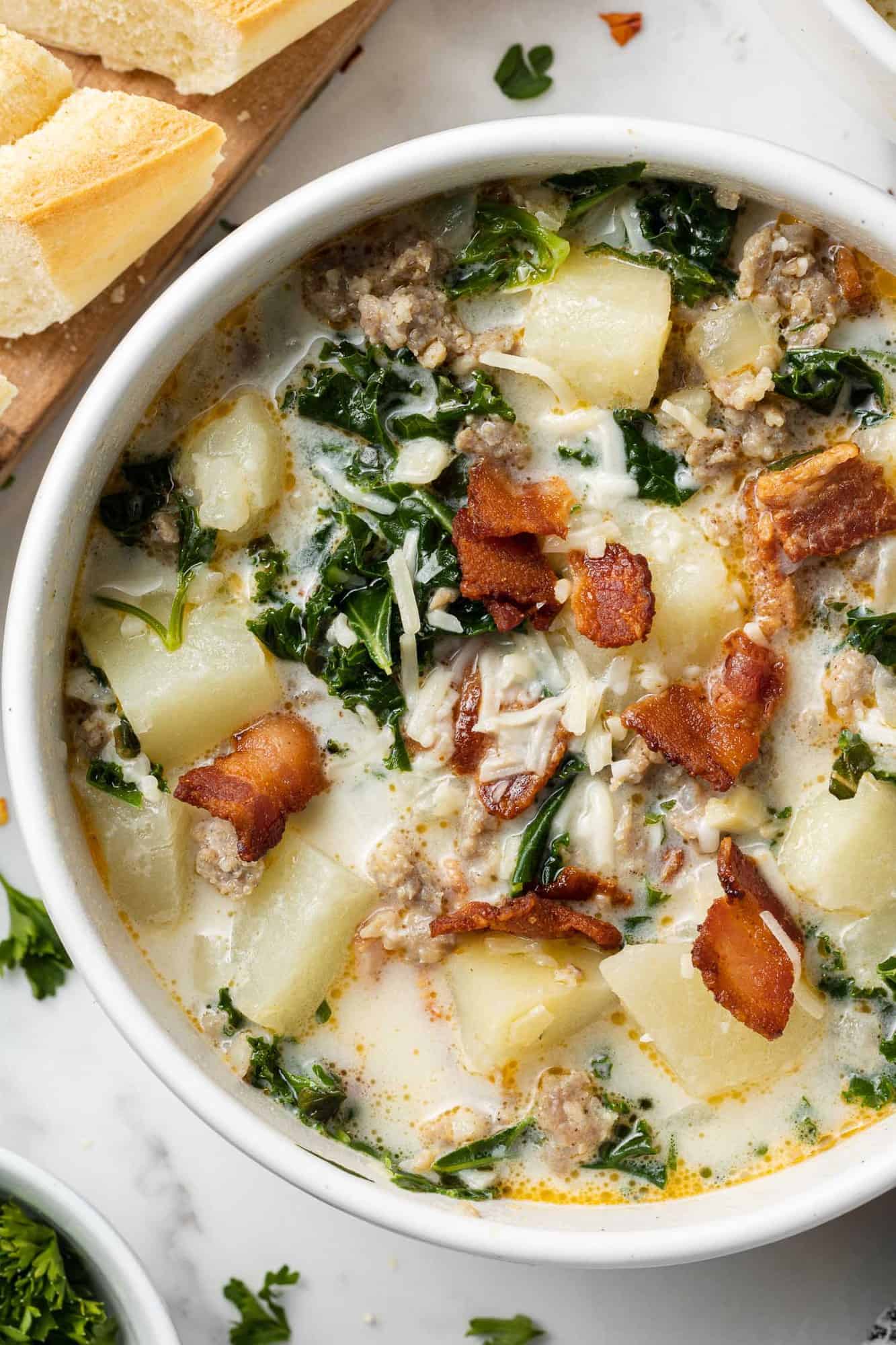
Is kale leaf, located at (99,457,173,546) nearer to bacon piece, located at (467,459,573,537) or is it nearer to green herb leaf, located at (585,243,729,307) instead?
bacon piece, located at (467,459,573,537)

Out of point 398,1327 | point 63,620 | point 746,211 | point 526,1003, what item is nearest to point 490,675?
point 526,1003

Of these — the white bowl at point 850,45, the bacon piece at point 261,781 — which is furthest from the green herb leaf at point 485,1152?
the white bowl at point 850,45

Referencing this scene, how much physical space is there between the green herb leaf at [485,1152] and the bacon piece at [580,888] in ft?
1.77

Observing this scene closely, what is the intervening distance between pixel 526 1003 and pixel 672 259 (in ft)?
5.58

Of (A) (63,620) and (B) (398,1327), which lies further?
(B) (398,1327)

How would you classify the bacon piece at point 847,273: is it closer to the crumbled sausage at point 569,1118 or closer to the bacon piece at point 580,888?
the bacon piece at point 580,888

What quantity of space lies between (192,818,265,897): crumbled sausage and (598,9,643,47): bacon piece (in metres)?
2.18

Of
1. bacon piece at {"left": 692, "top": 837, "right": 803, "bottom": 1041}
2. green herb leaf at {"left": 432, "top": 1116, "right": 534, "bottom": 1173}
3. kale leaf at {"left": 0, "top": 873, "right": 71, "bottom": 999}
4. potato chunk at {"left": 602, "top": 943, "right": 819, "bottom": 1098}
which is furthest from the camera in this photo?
kale leaf at {"left": 0, "top": 873, "right": 71, "bottom": 999}

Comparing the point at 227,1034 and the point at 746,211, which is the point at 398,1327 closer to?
the point at 227,1034

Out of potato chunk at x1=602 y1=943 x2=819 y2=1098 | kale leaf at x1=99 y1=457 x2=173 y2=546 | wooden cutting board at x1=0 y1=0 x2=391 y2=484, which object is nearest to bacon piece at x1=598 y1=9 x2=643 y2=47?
wooden cutting board at x1=0 y1=0 x2=391 y2=484

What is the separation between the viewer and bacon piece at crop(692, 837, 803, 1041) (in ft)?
10.00

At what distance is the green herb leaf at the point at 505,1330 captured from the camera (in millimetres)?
3701

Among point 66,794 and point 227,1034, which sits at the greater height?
point 66,794

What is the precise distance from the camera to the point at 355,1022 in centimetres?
328
